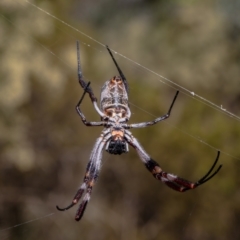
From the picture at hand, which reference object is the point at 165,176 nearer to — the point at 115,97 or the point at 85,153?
the point at 115,97

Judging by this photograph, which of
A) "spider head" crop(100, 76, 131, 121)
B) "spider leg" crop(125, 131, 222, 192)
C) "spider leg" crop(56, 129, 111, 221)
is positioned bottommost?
"spider leg" crop(56, 129, 111, 221)

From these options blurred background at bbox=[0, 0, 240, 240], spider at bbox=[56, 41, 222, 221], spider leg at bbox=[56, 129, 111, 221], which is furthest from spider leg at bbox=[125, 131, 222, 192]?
blurred background at bbox=[0, 0, 240, 240]

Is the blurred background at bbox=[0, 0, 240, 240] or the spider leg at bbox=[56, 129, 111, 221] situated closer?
the spider leg at bbox=[56, 129, 111, 221]

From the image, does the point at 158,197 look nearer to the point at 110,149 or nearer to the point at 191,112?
the point at 191,112

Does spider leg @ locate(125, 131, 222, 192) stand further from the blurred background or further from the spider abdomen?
the blurred background

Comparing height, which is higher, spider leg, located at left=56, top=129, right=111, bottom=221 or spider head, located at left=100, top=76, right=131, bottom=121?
spider head, located at left=100, top=76, right=131, bottom=121

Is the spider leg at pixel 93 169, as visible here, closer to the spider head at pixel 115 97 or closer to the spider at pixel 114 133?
the spider at pixel 114 133

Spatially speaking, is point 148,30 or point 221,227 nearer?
point 221,227

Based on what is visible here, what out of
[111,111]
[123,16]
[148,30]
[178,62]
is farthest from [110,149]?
[123,16]
